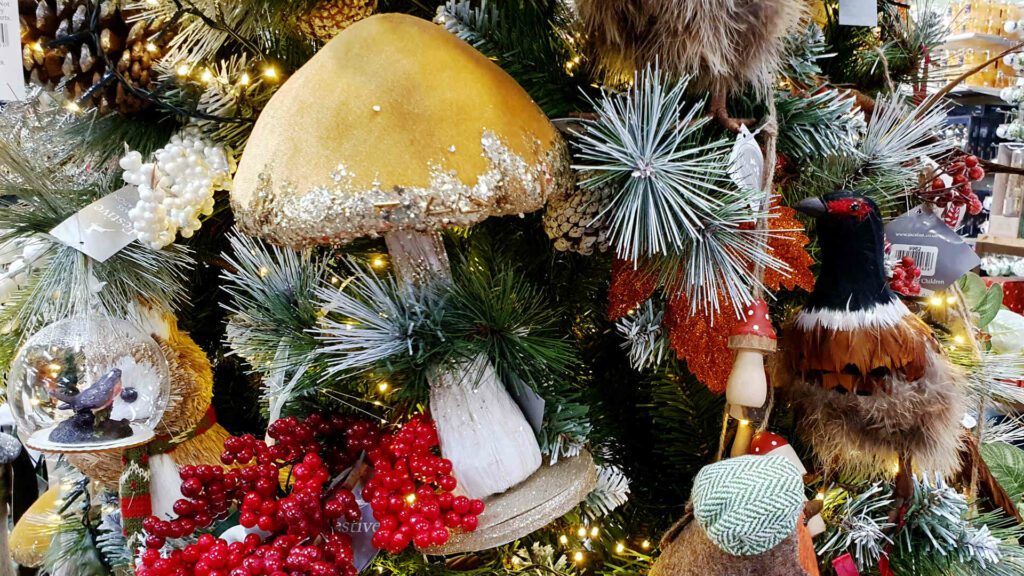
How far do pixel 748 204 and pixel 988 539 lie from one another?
41 cm

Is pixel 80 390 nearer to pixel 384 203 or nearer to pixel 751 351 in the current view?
pixel 384 203

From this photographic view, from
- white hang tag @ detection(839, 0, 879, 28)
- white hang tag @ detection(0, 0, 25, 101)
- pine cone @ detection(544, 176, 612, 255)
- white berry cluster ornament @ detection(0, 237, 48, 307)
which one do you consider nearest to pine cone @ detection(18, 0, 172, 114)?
white hang tag @ detection(0, 0, 25, 101)

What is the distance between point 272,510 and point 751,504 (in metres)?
0.33

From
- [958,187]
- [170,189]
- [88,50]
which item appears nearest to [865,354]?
[958,187]

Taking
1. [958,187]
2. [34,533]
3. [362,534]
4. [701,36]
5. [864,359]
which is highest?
[701,36]

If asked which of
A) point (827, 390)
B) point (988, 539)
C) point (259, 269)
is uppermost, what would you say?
point (259, 269)

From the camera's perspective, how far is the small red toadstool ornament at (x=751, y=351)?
50 centimetres

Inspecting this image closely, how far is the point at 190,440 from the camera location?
2.24ft

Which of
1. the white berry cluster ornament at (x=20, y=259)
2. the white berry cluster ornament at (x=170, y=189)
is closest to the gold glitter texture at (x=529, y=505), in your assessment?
the white berry cluster ornament at (x=170, y=189)

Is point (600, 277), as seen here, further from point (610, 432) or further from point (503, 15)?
point (503, 15)

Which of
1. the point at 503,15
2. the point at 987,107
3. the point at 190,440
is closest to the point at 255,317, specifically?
the point at 190,440

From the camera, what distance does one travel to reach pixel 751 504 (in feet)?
1.47

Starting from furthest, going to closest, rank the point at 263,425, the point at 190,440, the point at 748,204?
the point at 263,425, the point at 190,440, the point at 748,204

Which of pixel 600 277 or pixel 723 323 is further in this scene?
pixel 600 277
